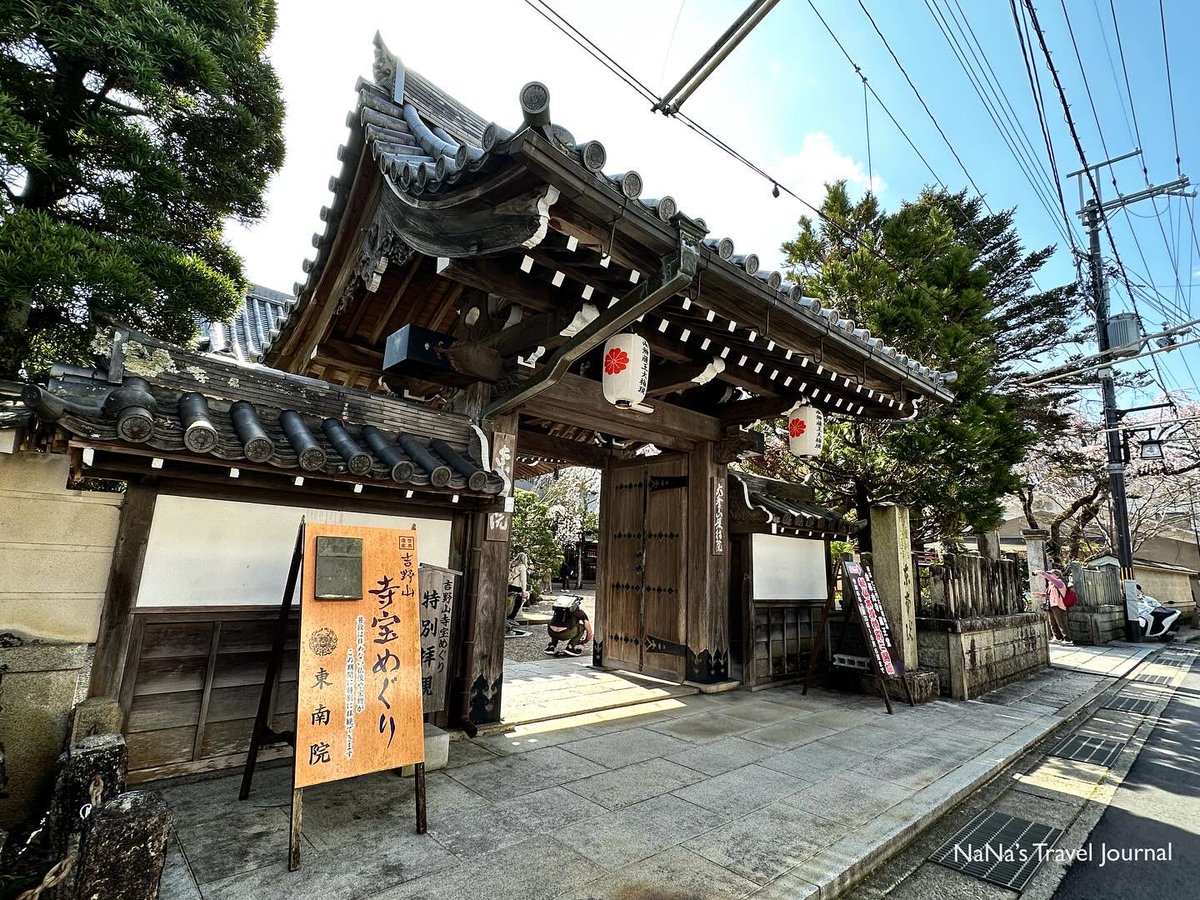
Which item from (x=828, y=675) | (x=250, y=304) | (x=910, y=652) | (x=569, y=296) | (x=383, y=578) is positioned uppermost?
(x=250, y=304)

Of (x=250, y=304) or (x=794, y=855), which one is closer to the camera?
(x=794, y=855)

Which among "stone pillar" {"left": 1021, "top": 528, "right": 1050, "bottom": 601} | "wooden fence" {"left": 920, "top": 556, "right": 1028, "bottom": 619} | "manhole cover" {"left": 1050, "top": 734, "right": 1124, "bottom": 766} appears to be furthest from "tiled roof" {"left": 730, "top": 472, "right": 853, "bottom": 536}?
"stone pillar" {"left": 1021, "top": 528, "right": 1050, "bottom": 601}

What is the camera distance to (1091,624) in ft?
52.3

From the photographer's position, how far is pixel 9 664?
341cm

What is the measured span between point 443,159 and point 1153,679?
15.5 meters

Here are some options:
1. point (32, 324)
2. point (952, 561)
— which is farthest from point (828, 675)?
point (32, 324)

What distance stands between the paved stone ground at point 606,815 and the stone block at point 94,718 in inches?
26.6

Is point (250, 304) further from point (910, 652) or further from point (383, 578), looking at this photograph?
point (910, 652)

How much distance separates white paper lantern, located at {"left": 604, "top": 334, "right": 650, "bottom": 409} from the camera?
5.64 metres

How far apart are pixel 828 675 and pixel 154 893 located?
29.2 ft

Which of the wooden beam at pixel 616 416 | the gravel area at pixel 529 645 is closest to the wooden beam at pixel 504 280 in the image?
the wooden beam at pixel 616 416

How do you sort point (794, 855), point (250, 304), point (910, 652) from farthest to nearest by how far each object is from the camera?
1. point (250, 304)
2. point (910, 652)
3. point (794, 855)

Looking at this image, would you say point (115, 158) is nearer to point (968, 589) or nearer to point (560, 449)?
point (560, 449)

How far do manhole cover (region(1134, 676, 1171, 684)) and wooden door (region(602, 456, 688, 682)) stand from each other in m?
9.89
